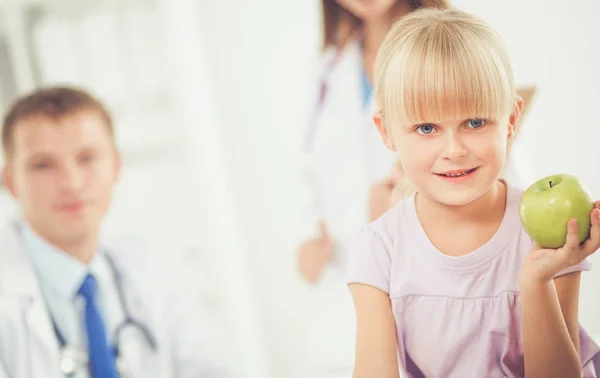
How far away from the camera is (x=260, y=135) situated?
1.41 meters

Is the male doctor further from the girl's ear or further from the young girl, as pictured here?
the girl's ear

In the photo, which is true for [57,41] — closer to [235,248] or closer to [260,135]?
[260,135]

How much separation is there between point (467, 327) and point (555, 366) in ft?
0.31

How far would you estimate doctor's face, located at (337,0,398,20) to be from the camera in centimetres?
86

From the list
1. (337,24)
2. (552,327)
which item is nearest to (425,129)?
(552,327)

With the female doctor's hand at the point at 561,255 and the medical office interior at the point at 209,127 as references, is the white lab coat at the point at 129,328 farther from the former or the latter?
the female doctor's hand at the point at 561,255

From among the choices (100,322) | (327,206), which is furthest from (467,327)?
(100,322)

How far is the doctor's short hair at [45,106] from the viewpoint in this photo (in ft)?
3.98

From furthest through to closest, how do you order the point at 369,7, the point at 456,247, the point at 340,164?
the point at 340,164 < the point at 369,7 < the point at 456,247

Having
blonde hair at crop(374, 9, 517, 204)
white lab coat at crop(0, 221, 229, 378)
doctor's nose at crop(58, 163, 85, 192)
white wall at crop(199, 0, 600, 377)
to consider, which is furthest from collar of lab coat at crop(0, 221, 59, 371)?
blonde hair at crop(374, 9, 517, 204)

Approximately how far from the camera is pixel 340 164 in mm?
1157

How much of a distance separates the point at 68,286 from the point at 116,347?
145 millimetres

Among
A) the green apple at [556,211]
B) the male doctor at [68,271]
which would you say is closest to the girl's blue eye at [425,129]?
the green apple at [556,211]

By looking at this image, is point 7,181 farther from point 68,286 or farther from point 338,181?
point 338,181
